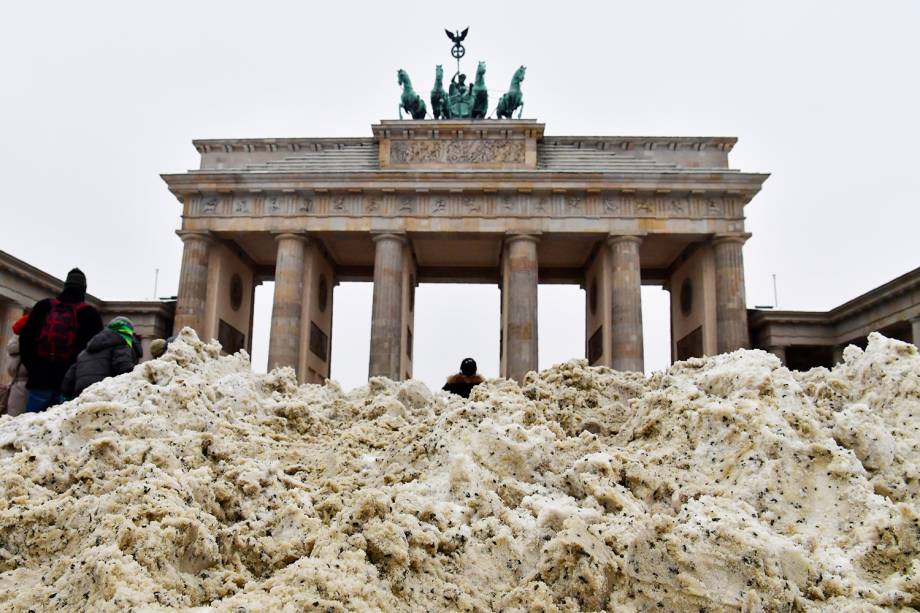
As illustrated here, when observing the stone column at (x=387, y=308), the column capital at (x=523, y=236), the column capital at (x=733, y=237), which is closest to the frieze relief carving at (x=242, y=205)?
the stone column at (x=387, y=308)

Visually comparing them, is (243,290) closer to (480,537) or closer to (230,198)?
(230,198)

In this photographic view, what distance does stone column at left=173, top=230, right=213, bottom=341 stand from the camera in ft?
75.0

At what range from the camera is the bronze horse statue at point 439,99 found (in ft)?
A: 88.0

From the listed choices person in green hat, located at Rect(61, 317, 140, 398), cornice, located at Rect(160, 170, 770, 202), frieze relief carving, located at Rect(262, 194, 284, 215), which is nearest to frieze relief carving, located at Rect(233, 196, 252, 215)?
cornice, located at Rect(160, 170, 770, 202)

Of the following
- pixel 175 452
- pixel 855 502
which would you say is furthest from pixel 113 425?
pixel 855 502

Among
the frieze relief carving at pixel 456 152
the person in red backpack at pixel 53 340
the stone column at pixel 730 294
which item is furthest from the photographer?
the frieze relief carving at pixel 456 152

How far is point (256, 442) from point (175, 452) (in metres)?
0.62

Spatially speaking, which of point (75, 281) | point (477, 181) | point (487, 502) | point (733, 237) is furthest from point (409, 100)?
point (487, 502)

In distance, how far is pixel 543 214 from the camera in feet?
75.9

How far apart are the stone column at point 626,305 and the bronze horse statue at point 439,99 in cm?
888

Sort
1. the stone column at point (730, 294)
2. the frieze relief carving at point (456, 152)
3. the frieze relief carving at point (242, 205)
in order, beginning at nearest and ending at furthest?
1. the stone column at point (730, 294)
2. the frieze relief carving at point (242, 205)
3. the frieze relief carving at point (456, 152)

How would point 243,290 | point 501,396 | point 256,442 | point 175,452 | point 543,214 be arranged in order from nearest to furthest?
point 175,452
point 256,442
point 501,396
point 543,214
point 243,290

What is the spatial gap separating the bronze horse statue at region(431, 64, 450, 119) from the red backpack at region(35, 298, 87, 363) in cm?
2198

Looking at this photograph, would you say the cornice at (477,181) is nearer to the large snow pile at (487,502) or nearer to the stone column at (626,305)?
the stone column at (626,305)
